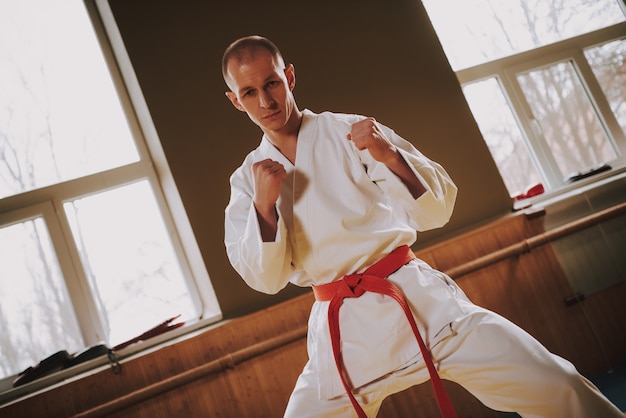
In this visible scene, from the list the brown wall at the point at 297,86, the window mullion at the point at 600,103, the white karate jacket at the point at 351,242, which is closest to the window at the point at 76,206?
Answer: the brown wall at the point at 297,86

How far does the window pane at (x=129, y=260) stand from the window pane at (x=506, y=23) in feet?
7.70

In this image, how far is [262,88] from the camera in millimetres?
1454

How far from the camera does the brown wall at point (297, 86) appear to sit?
246 centimetres

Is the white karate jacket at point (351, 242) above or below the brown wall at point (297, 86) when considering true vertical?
below

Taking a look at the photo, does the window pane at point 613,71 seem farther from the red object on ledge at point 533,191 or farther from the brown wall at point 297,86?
the brown wall at point 297,86

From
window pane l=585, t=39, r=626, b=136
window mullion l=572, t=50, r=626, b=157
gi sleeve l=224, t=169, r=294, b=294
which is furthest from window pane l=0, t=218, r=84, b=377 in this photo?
window pane l=585, t=39, r=626, b=136

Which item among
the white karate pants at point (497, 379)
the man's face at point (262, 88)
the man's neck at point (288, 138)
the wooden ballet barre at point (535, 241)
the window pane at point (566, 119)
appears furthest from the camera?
the window pane at point (566, 119)

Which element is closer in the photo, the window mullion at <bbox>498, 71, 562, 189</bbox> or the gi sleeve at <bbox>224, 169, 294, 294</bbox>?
the gi sleeve at <bbox>224, 169, 294, 294</bbox>

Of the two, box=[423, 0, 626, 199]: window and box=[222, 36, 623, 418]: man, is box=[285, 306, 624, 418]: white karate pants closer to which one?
box=[222, 36, 623, 418]: man

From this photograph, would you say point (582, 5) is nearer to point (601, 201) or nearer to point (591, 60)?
point (591, 60)

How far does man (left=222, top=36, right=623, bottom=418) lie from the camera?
126 cm

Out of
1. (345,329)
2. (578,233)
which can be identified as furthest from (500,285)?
(345,329)

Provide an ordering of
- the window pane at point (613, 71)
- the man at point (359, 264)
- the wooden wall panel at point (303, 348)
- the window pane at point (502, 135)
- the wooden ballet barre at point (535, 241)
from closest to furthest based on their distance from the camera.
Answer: the man at point (359, 264) < the wooden wall panel at point (303, 348) < the wooden ballet barre at point (535, 241) < the window pane at point (502, 135) < the window pane at point (613, 71)

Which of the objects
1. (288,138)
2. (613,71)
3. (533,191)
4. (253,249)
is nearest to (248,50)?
(288,138)
